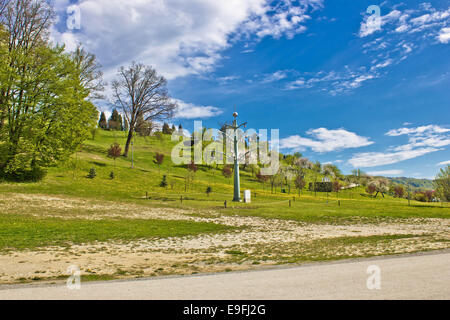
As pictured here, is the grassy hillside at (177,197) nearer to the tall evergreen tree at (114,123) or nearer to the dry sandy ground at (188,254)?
the dry sandy ground at (188,254)

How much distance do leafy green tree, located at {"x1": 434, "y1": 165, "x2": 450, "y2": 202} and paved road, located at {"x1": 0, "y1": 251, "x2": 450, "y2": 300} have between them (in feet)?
176

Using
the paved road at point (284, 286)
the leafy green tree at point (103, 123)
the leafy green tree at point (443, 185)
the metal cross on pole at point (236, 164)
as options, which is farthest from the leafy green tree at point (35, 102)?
the leafy green tree at point (103, 123)

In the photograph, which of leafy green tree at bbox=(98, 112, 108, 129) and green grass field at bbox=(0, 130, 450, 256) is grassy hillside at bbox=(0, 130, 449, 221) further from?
leafy green tree at bbox=(98, 112, 108, 129)

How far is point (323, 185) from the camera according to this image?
9000 cm

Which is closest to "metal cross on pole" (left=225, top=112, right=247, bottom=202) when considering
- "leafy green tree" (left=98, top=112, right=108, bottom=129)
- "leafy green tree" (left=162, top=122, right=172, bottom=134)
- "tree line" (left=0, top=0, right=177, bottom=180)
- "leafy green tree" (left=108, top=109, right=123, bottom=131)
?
"tree line" (left=0, top=0, right=177, bottom=180)

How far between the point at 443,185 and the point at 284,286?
193ft

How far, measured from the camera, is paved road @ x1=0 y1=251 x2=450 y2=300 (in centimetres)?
532

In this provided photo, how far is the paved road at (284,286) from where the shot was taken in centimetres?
532

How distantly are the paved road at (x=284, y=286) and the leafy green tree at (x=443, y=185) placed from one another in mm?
53663

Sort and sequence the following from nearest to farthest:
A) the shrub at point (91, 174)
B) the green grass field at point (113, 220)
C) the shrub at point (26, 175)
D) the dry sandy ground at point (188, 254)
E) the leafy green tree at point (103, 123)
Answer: the dry sandy ground at point (188, 254), the green grass field at point (113, 220), the shrub at point (26, 175), the shrub at point (91, 174), the leafy green tree at point (103, 123)

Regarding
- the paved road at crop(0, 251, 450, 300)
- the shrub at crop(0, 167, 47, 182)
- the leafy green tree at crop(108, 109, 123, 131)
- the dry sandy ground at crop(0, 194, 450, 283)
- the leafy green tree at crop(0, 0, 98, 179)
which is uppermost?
the leafy green tree at crop(108, 109, 123, 131)

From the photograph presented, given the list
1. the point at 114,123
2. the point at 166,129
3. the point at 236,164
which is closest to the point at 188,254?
the point at 236,164

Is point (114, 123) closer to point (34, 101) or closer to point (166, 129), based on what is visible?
point (166, 129)
